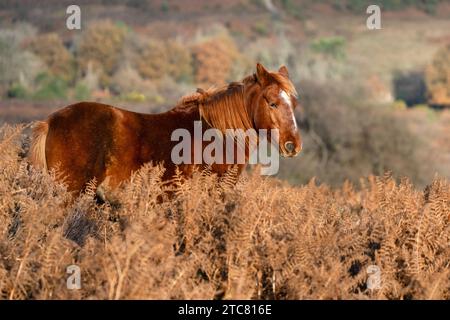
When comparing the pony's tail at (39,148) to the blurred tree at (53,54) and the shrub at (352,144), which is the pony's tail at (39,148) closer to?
the shrub at (352,144)

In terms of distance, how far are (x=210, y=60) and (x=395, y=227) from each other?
179ft

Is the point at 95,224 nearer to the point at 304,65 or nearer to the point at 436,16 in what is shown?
the point at 304,65

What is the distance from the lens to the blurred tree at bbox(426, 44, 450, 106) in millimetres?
65500

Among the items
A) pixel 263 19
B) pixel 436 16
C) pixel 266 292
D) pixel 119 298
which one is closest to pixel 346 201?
pixel 266 292

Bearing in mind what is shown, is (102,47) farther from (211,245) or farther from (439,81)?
(211,245)

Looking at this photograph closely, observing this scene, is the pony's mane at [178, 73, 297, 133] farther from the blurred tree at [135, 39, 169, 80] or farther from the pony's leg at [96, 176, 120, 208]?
the blurred tree at [135, 39, 169, 80]

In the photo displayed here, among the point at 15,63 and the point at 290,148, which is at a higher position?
the point at 15,63

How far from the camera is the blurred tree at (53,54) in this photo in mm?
57103

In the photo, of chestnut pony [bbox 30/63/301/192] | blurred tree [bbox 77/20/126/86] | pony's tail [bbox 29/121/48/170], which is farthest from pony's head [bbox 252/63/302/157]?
blurred tree [bbox 77/20/126/86]

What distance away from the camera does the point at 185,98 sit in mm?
8922

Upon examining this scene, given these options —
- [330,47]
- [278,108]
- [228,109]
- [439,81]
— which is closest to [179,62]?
[439,81]

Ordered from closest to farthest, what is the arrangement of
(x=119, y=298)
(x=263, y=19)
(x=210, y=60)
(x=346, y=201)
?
1. (x=119, y=298)
2. (x=346, y=201)
3. (x=210, y=60)
4. (x=263, y=19)

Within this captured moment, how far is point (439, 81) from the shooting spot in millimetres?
66438

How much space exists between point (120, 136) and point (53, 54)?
167ft
